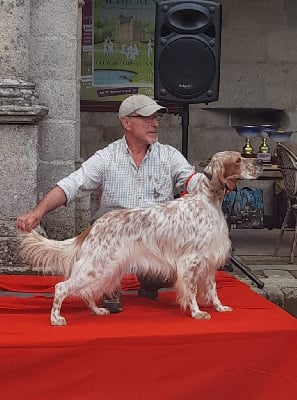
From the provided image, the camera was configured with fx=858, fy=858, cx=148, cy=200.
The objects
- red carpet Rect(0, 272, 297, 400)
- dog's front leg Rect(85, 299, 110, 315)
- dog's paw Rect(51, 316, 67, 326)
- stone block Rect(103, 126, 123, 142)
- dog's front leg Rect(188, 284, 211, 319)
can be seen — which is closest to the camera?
red carpet Rect(0, 272, 297, 400)

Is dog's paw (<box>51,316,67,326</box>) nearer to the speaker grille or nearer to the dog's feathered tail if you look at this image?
the dog's feathered tail

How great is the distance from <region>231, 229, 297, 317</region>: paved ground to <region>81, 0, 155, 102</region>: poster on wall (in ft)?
6.14

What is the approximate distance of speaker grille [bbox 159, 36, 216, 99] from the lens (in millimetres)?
5500

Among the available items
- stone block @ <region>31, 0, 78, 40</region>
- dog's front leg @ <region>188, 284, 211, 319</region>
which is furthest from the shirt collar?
stone block @ <region>31, 0, 78, 40</region>

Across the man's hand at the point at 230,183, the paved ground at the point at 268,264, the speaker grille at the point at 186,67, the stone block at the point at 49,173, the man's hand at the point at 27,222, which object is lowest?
the paved ground at the point at 268,264

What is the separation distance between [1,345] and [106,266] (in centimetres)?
65

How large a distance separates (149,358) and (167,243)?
0.58m

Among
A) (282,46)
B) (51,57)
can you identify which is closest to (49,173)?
(51,57)

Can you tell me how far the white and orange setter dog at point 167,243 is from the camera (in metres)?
4.00

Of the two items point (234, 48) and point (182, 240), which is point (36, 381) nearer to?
point (182, 240)

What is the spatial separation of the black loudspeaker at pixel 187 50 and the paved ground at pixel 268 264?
4.33 ft

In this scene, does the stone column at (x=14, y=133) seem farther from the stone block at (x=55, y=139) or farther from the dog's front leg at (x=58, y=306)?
the dog's front leg at (x=58, y=306)

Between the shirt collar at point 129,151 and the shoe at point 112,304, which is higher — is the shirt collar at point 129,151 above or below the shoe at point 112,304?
above

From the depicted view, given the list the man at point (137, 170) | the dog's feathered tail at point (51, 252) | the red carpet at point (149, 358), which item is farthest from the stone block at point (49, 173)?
the red carpet at point (149, 358)
